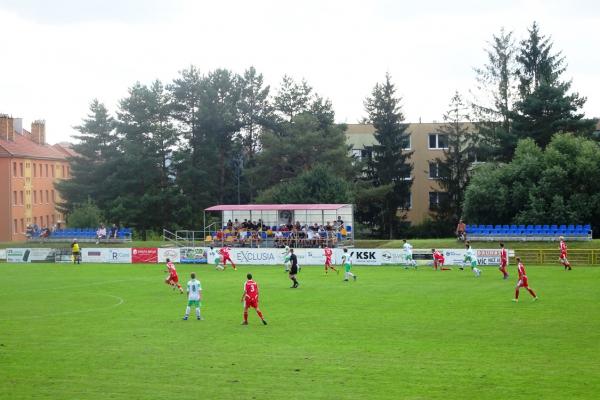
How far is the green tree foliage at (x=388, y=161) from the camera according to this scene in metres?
91.0

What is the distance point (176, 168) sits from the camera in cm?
9150

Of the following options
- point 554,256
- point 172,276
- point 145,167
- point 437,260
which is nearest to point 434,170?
point 145,167

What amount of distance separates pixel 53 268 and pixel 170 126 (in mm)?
35175

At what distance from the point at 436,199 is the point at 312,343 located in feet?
249

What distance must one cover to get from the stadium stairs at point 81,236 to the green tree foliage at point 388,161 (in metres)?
30.7

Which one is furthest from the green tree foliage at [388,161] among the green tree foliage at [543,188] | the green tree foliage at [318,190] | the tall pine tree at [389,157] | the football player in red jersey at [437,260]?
the football player in red jersey at [437,260]

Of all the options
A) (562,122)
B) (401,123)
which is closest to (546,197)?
(562,122)

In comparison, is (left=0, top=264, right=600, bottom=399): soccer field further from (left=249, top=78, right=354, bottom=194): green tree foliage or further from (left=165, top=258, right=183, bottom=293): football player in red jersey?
(left=249, top=78, right=354, bottom=194): green tree foliage

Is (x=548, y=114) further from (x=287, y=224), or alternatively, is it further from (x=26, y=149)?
(x=26, y=149)

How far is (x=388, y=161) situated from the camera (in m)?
91.4

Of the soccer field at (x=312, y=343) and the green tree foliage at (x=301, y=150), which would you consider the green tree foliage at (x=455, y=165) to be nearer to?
the green tree foliage at (x=301, y=150)

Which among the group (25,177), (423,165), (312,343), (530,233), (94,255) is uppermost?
(423,165)

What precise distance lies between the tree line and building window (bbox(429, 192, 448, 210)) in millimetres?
669

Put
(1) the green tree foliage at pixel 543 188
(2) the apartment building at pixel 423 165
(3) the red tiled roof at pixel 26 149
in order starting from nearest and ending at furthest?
(1) the green tree foliage at pixel 543 188 → (3) the red tiled roof at pixel 26 149 → (2) the apartment building at pixel 423 165
